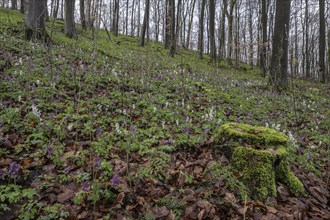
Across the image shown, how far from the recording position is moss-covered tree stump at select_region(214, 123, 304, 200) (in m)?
3.36

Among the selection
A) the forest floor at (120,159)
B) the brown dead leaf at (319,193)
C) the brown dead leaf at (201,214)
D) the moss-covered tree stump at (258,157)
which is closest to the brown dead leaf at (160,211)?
the forest floor at (120,159)

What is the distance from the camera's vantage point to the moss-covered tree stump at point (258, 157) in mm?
3355

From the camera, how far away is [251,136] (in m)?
3.88

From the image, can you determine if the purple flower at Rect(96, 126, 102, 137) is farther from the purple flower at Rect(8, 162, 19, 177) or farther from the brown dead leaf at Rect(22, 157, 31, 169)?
the purple flower at Rect(8, 162, 19, 177)

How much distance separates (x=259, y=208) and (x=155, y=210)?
138 centimetres

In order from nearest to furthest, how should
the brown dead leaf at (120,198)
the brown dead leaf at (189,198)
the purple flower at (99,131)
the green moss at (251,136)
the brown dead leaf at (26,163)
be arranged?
the brown dead leaf at (120,198), the brown dead leaf at (189,198), the brown dead leaf at (26,163), the green moss at (251,136), the purple flower at (99,131)

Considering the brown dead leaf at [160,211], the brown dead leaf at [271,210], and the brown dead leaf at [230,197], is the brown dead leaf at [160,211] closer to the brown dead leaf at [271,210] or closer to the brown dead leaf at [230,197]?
the brown dead leaf at [230,197]

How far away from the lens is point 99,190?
2953 millimetres

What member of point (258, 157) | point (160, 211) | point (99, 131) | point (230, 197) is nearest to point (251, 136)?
point (258, 157)

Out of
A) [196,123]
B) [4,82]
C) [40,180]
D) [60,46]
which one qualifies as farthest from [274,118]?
[60,46]

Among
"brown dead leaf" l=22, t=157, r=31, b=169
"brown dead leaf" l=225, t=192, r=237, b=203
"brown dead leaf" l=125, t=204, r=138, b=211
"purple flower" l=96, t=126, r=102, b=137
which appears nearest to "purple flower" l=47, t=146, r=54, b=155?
"brown dead leaf" l=22, t=157, r=31, b=169

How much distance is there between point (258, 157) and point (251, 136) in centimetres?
51

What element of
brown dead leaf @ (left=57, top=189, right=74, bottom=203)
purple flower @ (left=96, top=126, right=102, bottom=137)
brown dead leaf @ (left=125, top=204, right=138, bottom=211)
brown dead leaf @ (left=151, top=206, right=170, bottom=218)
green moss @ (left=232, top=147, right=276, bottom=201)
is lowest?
brown dead leaf @ (left=151, top=206, right=170, bottom=218)

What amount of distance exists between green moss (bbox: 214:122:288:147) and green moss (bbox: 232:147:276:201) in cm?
35
